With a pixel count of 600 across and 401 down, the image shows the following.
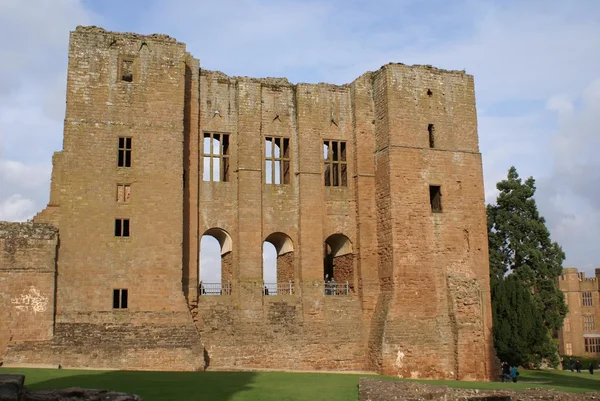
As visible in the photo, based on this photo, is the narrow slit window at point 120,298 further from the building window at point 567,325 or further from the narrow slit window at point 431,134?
the building window at point 567,325

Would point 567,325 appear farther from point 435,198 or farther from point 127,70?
point 127,70

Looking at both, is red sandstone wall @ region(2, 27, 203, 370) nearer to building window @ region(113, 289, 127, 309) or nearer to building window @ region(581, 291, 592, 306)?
building window @ region(113, 289, 127, 309)

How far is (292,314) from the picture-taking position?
2533 cm

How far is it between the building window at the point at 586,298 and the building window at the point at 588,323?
46.7 inches

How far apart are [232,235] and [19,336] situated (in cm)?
802

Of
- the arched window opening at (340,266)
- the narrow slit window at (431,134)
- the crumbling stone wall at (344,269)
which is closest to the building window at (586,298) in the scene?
the arched window opening at (340,266)

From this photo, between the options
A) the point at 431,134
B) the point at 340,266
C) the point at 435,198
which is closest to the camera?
the point at 435,198

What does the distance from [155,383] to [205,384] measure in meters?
1.21

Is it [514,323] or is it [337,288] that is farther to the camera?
[514,323]

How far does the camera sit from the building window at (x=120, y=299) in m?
22.6

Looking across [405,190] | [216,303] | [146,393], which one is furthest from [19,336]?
[405,190]

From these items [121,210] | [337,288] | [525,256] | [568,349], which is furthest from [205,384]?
[568,349]

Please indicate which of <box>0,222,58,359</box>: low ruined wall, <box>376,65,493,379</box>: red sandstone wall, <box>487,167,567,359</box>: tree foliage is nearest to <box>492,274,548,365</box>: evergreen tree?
<box>487,167,567,359</box>: tree foliage

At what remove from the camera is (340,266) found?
91.1 feet
